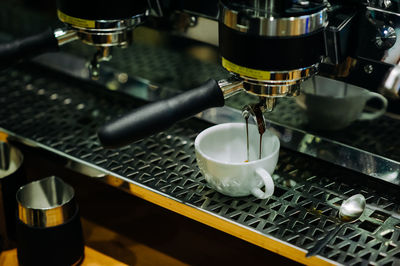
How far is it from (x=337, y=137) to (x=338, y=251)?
0.68ft

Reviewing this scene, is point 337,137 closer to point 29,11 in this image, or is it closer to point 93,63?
point 93,63

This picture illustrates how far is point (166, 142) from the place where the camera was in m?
0.84

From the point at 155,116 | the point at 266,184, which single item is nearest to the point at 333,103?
the point at 266,184

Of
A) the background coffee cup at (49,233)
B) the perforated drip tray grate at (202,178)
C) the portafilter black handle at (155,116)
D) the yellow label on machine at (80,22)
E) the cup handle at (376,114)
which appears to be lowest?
the background coffee cup at (49,233)

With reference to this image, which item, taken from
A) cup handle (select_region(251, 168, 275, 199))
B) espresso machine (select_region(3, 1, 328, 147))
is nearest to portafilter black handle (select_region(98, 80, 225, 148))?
espresso machine (select_region(3, 1, 328, 147))

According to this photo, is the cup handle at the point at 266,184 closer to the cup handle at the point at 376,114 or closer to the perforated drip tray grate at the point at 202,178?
the perforated drip tray grate at the point at 202,178

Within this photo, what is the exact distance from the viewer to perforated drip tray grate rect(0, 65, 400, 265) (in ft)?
2.20

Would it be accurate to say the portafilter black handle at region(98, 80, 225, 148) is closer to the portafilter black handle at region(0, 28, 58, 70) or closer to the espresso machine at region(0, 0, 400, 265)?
the espresso machine at region(0, 0, 400, 265)

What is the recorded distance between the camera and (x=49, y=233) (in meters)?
0.71

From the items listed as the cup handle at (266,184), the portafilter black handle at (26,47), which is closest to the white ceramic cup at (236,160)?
the cup handle at (266,184)

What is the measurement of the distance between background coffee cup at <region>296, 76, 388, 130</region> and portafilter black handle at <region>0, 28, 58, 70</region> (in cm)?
34

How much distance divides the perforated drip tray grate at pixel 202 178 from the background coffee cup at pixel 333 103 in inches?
2.5

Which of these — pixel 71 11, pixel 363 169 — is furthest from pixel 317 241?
pixel 71 11

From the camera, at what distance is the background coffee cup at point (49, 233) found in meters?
0.71
